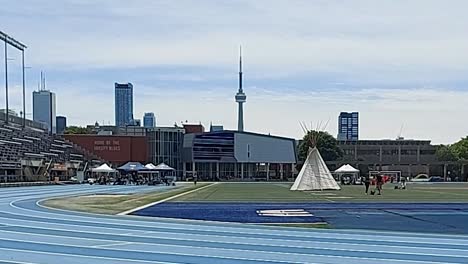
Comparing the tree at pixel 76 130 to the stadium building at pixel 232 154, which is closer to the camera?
the stadium building at pixel 232 154

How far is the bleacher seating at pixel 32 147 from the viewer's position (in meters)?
51.9

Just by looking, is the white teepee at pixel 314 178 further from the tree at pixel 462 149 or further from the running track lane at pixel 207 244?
the tree at pixel 462 149

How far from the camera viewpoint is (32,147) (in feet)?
192

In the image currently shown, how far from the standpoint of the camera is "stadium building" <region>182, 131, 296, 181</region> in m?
87.5

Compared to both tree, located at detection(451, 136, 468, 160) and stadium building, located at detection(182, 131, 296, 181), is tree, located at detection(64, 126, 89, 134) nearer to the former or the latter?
stadium building, located at detection(182, 131, 296, 181)

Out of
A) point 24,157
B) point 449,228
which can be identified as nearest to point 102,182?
point 24,157

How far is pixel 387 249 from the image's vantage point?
10578 mm

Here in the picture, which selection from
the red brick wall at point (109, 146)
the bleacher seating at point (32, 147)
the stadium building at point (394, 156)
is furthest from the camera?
the stadium building at point (394, 156)

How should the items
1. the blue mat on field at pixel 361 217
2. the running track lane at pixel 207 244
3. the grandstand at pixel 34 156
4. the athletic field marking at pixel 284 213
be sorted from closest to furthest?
the running track lane at pixel 207 244, the blue mat on field at pixel 361 217, the athletic field marking at pixel 284 213, the grandstand at pixel 34 156

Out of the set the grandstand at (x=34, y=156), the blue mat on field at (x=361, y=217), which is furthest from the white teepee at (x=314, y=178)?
the grandstand at (x=34, y=156)

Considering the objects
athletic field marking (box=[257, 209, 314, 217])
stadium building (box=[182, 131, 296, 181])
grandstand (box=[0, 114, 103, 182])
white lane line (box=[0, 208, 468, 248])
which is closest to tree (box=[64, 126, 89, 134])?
stadium building (box=[182, 131, 296, 181])

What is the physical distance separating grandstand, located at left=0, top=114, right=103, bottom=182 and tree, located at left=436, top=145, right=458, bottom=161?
5510cm

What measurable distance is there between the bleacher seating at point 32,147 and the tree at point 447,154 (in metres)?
54.2

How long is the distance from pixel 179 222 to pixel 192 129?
274 feet
